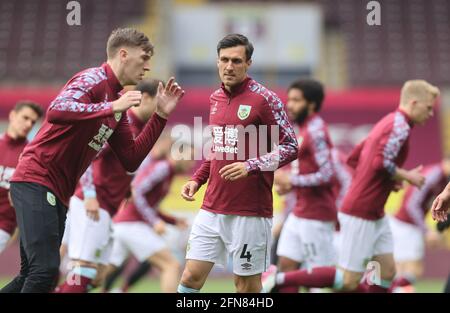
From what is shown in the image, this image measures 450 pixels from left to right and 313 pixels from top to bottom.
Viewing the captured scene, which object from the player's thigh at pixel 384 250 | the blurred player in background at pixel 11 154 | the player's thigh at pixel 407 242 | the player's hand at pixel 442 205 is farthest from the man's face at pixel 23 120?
the player's thigh at pixel 407 242

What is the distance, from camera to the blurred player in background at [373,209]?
7.29 m

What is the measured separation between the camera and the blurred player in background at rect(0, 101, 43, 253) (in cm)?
749

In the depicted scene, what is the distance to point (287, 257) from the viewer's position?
818 centimetres

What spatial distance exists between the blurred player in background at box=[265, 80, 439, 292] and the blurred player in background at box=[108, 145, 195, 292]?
64.8 inches

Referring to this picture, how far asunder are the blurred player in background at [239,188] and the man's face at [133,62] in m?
0.60

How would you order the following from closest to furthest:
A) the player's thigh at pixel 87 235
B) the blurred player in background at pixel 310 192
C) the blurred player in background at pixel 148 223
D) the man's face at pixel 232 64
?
the man's face at pixel 232 64 < the player's thigh at pixel 87 235 < the blurred player in background at pixel 310 192 < the blurred player in background at pixel 148 223

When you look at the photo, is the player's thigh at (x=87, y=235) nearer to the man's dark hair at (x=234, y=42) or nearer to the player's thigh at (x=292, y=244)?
the player's thigh at (x=292, y=244)

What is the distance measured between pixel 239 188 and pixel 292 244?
7.71ft

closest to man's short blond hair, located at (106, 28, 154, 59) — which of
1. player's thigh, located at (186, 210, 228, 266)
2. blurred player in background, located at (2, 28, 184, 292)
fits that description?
blurred player in background, located at (2, 28, 184, 292)

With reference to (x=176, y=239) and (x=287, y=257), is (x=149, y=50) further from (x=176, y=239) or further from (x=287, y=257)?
(x=176, y=239)

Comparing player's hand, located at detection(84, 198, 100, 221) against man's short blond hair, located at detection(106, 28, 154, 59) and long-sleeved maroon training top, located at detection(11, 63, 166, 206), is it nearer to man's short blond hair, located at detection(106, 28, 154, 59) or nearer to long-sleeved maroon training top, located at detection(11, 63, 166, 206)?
long-sleeved maroon training top, located at detection(11, 63, 166, 206)

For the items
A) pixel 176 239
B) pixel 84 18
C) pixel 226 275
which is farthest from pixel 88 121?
pixel 84 18

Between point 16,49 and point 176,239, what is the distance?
10299 mm

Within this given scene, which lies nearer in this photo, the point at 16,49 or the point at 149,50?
the point at 149,50
